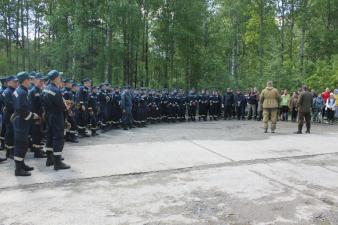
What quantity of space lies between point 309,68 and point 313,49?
5170mm

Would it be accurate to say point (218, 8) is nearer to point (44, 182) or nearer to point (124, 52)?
point (124, 52)

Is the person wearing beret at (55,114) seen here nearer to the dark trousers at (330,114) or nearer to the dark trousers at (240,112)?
the dark trousers at (240,112)

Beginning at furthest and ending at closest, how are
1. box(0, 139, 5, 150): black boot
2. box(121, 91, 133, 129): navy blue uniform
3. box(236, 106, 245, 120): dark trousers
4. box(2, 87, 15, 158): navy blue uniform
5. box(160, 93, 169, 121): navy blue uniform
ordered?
1. box(236, 106, 245, 120): dark trousers
2. box(160, 93, 169, 121): navy blue uniform
3. box(121, 91, 133, 129): navy blue uniform
4. box(0, 139, 5, 150): black boot
5. box(2, 87, 15, 158): navy blue uniform

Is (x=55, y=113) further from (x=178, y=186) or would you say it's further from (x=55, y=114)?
(x=178, y=186)

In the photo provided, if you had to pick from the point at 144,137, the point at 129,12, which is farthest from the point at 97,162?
the point at 129,12

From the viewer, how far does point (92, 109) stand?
13.7 meters

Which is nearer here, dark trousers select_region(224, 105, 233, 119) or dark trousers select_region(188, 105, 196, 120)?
dark trousers select_region(188, 105, 196, 120)

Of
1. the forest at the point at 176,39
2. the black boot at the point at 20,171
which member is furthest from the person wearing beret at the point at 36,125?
the forest at the point at 176,39

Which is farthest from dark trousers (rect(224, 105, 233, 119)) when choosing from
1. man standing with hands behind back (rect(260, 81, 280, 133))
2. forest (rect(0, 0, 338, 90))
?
man standing with hands behind back (rect(260, 81, 280, 133))

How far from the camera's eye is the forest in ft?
92.1

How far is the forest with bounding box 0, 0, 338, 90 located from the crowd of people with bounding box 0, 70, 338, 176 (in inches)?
228

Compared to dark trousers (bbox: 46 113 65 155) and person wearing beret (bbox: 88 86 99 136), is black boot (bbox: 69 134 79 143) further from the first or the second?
dark trousers (bbox: 46 113 65 155)

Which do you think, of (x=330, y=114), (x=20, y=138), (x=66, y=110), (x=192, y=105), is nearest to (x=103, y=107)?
(x=66, y=110)

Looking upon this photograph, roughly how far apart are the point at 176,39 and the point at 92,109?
18.0 metres
